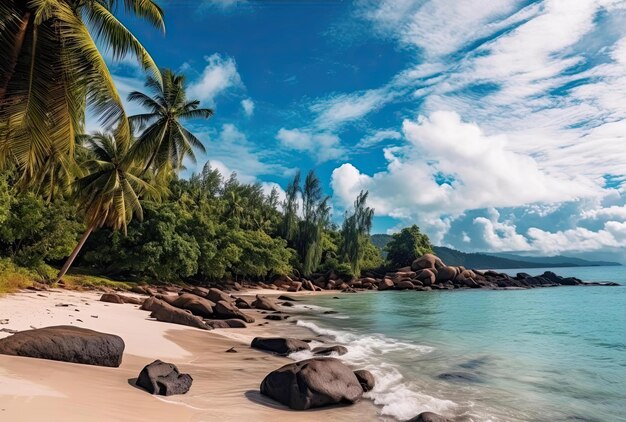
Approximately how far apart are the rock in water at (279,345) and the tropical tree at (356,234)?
175 ft

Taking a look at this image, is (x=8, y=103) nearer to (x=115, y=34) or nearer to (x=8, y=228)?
(x=115, y=34)

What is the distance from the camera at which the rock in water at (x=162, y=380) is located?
6812mm

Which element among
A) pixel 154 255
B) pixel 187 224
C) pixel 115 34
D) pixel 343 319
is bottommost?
pixel 343 319

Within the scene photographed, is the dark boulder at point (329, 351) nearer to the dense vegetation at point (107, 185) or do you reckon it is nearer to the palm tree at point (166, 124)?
the dense vegetation at point (107, 185)

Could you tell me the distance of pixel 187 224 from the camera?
41.3 metres

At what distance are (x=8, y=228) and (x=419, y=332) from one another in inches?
967

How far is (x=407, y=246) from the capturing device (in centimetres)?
7794

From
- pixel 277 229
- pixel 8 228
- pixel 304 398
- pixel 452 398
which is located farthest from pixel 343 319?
pixel 277 229

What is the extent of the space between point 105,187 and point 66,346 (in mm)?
18580

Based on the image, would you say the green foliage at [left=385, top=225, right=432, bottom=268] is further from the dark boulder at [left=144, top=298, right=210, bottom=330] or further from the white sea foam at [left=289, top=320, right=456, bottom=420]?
the dark boulder at [left=144, top=298, right=210, bottom=330]

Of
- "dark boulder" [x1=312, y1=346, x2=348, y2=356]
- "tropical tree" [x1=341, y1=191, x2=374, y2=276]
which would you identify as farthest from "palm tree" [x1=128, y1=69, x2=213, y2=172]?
"tropical tree" [x1=341, y1=191, x2=374, y2=276]

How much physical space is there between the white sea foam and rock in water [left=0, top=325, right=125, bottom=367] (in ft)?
17.9

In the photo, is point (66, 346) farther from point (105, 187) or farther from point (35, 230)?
point (35, 230)

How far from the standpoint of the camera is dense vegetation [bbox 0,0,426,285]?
32.1 feet
